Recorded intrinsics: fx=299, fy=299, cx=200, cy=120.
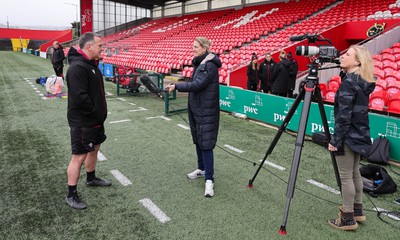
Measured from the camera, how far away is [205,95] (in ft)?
10.9

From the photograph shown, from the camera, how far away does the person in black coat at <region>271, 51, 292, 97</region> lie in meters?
7.65

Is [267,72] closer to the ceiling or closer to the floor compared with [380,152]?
closer to the ceiling

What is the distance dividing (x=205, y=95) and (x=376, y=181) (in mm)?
2413

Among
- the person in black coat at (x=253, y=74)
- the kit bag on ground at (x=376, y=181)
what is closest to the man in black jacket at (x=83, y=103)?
the kit bag on ground at (x=376, y=181)

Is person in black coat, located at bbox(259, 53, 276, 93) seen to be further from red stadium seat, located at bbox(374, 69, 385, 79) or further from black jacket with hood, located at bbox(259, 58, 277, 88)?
red stadium seat, located at bbox(374, 69, 385, 79)

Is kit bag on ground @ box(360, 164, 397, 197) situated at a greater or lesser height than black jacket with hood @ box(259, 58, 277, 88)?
lesser

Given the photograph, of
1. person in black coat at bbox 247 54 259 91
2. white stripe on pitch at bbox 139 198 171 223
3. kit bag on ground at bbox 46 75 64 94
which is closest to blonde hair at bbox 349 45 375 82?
white stripe on pitch at bbox 139 198 171 223

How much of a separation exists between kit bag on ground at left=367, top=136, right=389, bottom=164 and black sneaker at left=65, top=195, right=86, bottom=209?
13.4 feet

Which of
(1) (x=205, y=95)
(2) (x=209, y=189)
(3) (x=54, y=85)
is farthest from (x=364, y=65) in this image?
(3) (x=54, y=85)

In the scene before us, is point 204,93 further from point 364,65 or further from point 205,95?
point 364,65

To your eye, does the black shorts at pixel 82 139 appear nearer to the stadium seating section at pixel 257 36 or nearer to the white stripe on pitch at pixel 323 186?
the white stripe on pitch at pixel 323 186

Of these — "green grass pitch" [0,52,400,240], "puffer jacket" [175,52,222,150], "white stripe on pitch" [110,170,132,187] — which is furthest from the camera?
"white stripe on pitch" [110,170,132,187]

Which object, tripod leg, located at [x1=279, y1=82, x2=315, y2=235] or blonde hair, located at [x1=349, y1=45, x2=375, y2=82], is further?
tripod leg, located at [x1=279, y1=82, x2=315, y2=235]

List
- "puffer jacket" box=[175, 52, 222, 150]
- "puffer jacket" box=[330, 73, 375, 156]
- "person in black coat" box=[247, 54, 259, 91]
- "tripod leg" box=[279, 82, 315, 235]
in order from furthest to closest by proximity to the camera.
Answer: "person in black coat" box=[247, 54, 259, 91]
"puffer jacket" box=[175, 52, 222, 150]
"tripod leg" box=[279, 82, 315, 235]
"puffer jacket" box=[330, 73, 375, 156]
